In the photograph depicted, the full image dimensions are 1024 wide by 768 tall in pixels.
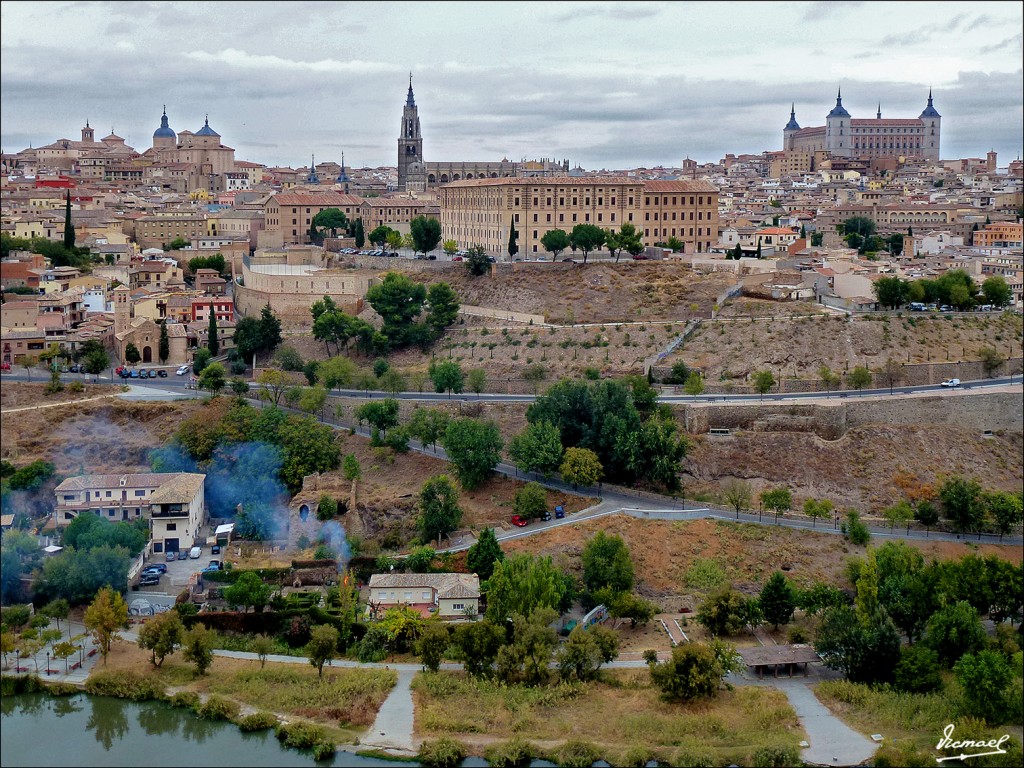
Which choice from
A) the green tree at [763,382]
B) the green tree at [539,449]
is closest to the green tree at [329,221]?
the green tree at [763,382]

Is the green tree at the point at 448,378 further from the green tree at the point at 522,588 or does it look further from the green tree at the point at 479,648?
the green tree at the point at 479,648

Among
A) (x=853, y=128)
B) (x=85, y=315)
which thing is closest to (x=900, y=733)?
(x=85, y=315)

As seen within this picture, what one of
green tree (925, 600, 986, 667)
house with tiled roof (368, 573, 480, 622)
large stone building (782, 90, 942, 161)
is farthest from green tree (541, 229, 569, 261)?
large stone building (782, 90, 942, 161)

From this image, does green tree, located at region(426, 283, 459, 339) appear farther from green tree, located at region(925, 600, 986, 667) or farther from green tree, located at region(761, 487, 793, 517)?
green tree, located at region(925, 600, 986, 667)

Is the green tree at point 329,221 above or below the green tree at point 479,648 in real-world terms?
above

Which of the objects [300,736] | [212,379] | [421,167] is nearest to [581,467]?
[300,736]

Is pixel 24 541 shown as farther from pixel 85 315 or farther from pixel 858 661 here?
pixel 858 661
